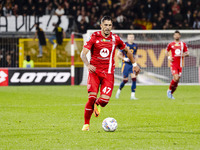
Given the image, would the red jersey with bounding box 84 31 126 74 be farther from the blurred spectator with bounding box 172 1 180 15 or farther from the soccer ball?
the blurred spectator with bounding box 172 1 180 15

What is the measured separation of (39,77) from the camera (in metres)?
22.8

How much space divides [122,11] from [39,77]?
25.6ft

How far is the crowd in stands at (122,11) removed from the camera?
2588 cm

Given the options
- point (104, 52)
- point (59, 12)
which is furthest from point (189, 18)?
point (104, 52)

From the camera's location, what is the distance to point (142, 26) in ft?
90.3

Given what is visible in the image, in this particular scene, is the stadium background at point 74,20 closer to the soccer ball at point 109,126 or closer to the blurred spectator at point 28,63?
the blurred spectator at point 28,63

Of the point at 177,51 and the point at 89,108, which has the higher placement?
the point at 177,51

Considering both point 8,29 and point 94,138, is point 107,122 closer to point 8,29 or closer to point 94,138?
point 94,138

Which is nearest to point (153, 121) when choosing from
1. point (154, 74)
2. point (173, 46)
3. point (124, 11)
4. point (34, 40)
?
point (173, 46)

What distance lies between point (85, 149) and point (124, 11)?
2255 centimetres

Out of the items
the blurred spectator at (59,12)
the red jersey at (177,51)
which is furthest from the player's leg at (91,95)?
the blurred spectator at (59,12)

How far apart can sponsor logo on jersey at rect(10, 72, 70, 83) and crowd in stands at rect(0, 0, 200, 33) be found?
368 centimetres

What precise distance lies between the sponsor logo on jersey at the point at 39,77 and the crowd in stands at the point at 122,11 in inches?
145

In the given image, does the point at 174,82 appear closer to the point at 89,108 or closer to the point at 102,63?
the point at 102,63
